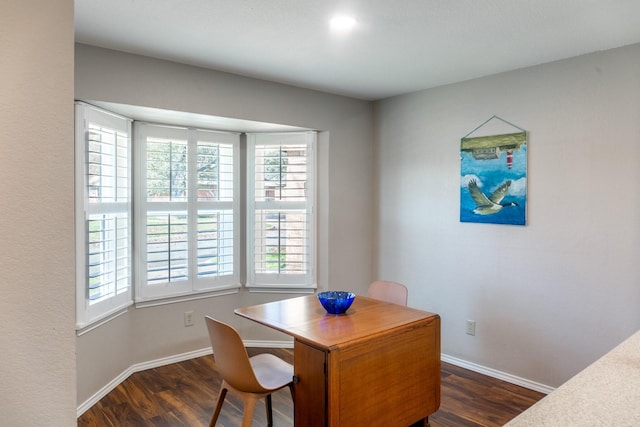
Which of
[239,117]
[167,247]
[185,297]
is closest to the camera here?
[239,117]

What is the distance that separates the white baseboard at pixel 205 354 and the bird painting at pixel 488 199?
130 centimetres

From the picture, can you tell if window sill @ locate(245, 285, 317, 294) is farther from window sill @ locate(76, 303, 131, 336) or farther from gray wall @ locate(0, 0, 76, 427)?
gray wall @ locate(0, 0, 76, 427)

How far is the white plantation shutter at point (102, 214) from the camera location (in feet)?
9.18

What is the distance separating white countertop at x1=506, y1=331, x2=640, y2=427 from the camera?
3.26 feet

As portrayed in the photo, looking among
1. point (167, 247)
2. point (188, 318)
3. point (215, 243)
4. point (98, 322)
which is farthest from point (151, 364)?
point (215, 243)

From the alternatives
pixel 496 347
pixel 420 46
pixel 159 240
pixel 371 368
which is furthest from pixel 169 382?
pixel 420 46

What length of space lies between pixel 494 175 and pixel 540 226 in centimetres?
53

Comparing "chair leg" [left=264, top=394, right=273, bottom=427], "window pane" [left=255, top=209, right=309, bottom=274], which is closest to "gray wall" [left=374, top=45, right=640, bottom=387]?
"window pane" [left=255, top=209, right=309, bottom=274]

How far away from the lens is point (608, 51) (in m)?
2.83

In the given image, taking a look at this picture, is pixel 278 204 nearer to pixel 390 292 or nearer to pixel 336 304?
pixel 390 292

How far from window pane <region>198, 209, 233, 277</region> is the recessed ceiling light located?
2.05 meters

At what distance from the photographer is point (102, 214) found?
9.92 feet

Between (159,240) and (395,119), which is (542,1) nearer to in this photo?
(395,119)

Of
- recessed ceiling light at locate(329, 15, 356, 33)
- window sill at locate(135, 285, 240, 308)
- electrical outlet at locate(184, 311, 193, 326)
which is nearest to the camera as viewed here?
recessed ceiling light at locate(329, 15, 356, 33)
